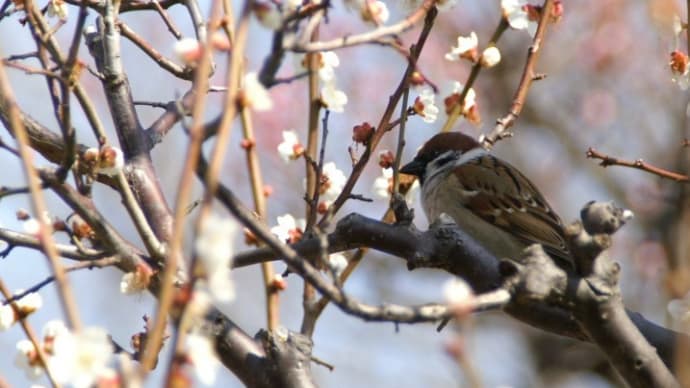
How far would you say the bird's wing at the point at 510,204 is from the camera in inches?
141

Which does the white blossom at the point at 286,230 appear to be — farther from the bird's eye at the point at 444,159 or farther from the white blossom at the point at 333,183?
the bird's eye at the point at 444,159

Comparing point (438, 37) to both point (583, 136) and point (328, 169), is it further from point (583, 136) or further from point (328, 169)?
point (328, 169)

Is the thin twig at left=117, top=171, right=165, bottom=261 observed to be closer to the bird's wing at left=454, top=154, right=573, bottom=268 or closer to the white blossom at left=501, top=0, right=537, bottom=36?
the white blossom at left=501, top=0, right=537, bottom=36

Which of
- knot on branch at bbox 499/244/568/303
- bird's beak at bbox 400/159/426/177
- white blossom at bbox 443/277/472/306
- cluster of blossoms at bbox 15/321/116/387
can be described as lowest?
cluster of blossoms at bbox 15/321/116/387

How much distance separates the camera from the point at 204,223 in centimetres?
113

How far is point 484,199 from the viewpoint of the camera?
382 centimetres

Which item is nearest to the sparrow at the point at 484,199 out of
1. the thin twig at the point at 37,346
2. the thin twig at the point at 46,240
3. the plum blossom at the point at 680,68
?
the plum blossom at the point at 680,68

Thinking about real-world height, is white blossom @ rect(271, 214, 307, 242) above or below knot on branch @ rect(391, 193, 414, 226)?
above

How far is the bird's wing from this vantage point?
3580 millimetres

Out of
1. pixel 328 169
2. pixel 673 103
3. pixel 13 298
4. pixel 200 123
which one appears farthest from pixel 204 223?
pixel 673 103

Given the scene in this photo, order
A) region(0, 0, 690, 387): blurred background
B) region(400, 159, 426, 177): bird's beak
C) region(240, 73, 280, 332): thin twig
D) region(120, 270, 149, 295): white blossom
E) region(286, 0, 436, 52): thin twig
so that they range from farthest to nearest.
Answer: region(0, 0, 690, 387): blurred background, region(400, 159, 426, 177): bird's beak, region(240, 73, 280, 332): thin twig, region(120, 270, 149, 295): white blossom, region(286, 0, 436, 52): thin twig

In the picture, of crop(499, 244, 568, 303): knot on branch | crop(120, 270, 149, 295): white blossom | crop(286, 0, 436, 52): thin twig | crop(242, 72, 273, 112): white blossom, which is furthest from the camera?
crop(120, 270, 149, 295): white blossom

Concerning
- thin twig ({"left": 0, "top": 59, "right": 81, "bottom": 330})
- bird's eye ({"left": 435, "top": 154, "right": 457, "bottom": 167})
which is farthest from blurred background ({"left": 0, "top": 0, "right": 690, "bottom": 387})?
thin twig ({"left": 0, "top": 59, "right": 81, "bottom": 330})

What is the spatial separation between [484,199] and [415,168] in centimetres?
31
